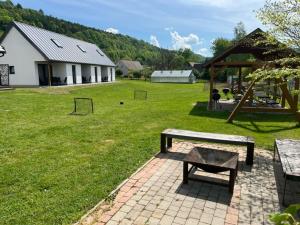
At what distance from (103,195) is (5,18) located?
65.1m

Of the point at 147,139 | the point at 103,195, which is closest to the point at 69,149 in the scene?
the point at 147,139

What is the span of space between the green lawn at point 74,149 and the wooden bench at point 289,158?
2.09m

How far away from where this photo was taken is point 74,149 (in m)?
7.54

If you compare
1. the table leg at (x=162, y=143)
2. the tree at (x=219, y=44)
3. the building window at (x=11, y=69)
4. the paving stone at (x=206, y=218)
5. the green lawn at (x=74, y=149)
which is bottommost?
the paving stone at (x=206, y=218)

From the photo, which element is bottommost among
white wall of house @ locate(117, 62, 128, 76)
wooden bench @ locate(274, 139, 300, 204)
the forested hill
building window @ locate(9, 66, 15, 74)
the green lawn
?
the green lawn

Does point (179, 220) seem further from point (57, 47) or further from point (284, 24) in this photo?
point (57, 47)

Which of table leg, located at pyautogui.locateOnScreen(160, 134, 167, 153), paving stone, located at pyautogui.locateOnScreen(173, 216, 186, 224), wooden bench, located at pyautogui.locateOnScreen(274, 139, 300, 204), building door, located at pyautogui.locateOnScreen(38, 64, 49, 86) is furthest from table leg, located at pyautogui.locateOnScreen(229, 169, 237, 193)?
building door, located at pyautogui.locateOnScreen(38, 64, 49, 86)

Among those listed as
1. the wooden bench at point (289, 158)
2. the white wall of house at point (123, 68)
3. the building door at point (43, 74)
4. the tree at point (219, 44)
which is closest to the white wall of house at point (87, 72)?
the building door at point (43, 74)

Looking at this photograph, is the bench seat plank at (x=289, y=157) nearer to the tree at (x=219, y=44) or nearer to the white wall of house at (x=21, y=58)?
the white wall of house at (x=21, y=58)

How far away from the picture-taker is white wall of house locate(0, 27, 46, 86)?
2712 centimetres

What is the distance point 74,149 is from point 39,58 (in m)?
22.3

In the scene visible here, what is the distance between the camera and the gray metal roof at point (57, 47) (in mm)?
27016

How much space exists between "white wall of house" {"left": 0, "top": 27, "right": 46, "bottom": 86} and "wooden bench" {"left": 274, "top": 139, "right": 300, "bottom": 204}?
1000 inches

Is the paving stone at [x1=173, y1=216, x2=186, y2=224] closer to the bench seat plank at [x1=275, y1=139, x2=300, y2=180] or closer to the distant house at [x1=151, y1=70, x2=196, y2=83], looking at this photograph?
the bench seat plank at [x1=275, y1=139, x2=300, y2=180]
